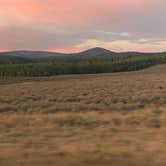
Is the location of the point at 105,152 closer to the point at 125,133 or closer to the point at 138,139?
the point at 138,139

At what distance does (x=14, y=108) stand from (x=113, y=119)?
9129mm

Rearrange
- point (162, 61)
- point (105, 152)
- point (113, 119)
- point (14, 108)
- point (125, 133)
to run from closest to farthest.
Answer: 1. point (105, 152)
2. point (125, 133)
3. point (113, 119)
4. point (14, 108)
5. point (162, 61)

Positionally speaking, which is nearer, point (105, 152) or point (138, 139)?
point (105, 152)

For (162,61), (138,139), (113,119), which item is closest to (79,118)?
(113,119)

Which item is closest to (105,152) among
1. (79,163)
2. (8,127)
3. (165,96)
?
(79,163)

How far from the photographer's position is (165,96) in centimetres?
2270

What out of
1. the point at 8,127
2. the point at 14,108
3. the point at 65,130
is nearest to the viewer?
the point at 65,130

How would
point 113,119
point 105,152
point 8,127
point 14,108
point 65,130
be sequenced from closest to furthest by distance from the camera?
point 105,152 < point 65,130 < point 8,127 < point 113,119 < point 14,108

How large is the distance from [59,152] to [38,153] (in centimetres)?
38

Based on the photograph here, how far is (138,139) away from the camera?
9250mm

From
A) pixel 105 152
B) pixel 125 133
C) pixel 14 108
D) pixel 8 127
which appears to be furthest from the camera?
pixel 14 108

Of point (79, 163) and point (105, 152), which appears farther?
point (105, 152)

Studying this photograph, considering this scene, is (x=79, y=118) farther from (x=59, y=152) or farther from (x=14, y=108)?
(x=14, y=108)

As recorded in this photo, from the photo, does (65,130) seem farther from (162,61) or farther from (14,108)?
(162,61)
